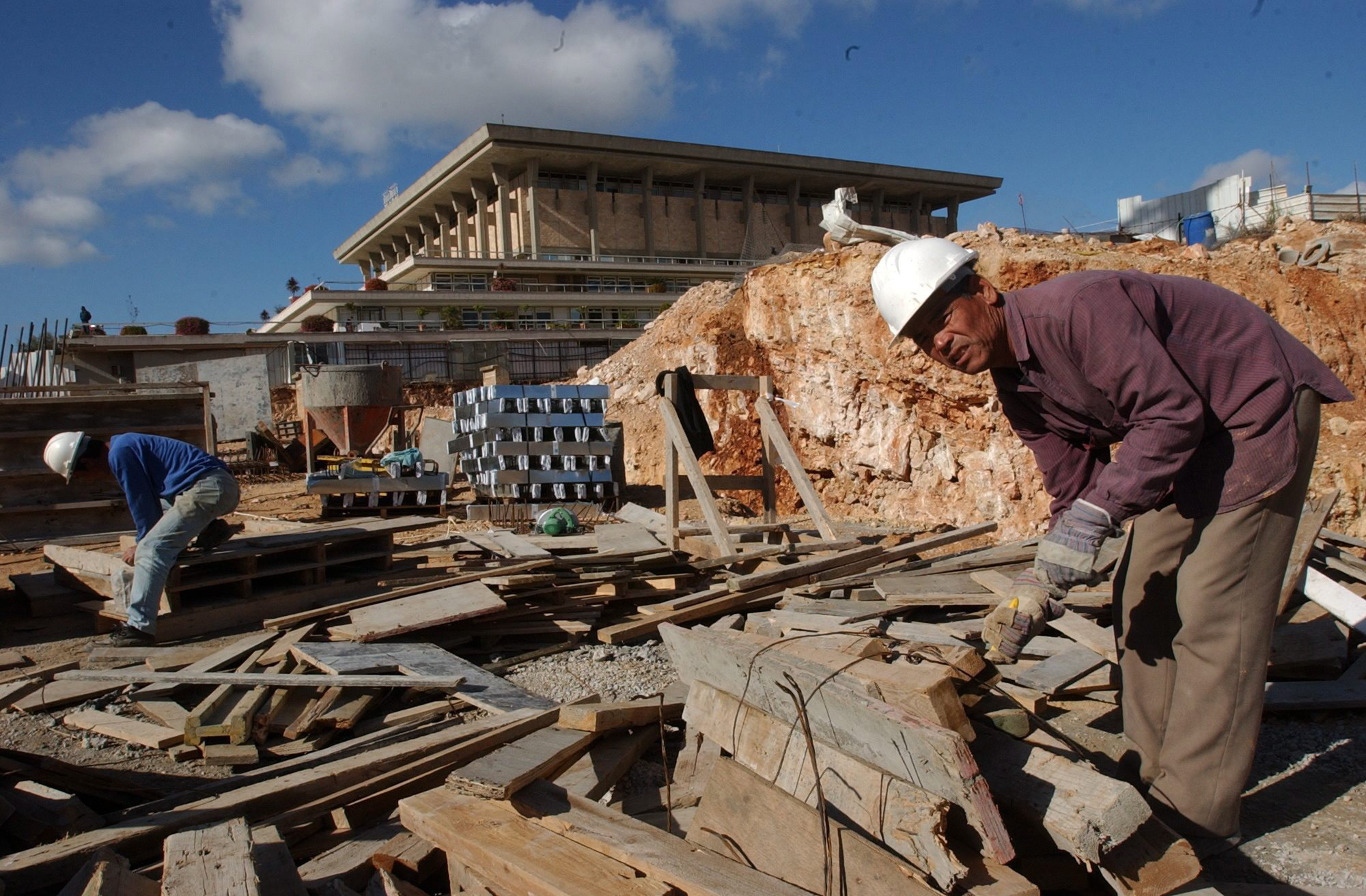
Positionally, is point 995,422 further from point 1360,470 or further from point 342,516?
point 342,516

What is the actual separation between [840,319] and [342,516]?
7.99 m

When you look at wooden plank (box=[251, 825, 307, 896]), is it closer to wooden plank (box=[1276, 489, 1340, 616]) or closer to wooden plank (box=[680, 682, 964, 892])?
wooden plank (box=[680, 682, 964, 892])

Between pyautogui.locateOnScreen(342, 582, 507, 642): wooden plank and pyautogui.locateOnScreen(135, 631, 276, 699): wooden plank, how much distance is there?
0.57m

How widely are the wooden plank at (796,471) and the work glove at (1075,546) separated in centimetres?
530

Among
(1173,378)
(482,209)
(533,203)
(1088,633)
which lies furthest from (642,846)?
(482,209)

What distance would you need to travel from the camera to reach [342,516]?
13.9m

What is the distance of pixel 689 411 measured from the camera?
892cm

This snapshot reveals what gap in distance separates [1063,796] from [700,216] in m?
56.6

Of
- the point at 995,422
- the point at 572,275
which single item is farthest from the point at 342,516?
the point at 572,275

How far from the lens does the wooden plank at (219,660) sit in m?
5.33

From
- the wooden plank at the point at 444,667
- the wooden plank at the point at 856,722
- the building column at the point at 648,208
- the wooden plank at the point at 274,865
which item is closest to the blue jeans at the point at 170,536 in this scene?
the wooden plank at the point at 444,667

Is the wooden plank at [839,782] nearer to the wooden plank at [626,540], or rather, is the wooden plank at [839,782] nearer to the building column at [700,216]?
the wooden plank at [626,540]

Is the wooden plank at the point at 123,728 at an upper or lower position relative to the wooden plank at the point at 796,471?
lower

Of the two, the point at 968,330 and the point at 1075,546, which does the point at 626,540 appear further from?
the point at 1075,546
